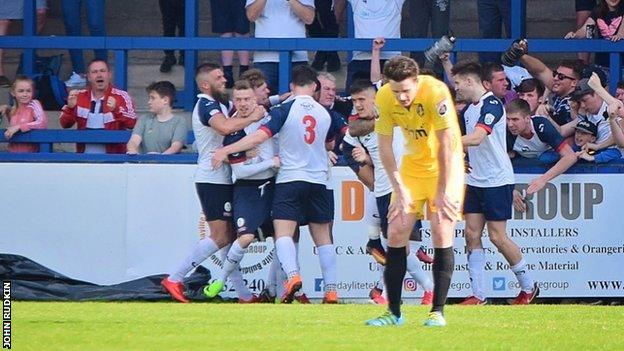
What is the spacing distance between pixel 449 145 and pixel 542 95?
214 inches

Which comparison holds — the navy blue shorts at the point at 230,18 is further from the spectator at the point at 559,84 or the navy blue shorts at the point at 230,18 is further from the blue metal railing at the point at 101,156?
the spectator at the point at 559,84

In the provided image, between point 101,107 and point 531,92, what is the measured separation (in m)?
4.43

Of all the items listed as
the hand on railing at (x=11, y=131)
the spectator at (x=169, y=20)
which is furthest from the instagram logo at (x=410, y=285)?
the spectator at (x=169, y=20)

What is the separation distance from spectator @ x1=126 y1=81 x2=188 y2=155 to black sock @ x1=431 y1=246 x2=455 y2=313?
5.38 metres

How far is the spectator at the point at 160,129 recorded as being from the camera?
51.3ft

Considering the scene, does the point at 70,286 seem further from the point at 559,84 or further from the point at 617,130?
the point at 617,130

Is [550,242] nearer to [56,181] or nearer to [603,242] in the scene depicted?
[603,242]

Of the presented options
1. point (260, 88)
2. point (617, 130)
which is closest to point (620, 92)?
point (617, 130)

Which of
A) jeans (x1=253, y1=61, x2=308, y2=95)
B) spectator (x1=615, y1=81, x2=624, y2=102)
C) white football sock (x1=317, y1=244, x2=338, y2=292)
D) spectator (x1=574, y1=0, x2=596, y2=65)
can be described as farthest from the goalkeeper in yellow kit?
spectator (x1=574, y1=0, x2=596, y2=65)

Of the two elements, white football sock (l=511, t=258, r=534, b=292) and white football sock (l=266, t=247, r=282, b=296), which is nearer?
white football sock (l=511, t=258, r=534, b=292)

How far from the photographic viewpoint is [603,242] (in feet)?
50.9

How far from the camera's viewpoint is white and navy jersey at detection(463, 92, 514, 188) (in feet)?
48.1

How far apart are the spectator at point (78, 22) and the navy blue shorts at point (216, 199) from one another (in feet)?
11.6

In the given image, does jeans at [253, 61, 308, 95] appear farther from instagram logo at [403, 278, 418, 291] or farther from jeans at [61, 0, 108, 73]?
instagram logo at [403, 278, 418, 291]
